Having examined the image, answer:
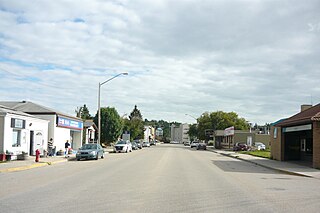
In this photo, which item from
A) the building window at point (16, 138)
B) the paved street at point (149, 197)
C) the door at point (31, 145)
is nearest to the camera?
the paved street at point (149, 197)

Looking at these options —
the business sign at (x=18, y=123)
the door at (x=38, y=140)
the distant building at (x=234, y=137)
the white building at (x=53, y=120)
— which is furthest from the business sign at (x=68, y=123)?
the distant building at (x=234, y=137)

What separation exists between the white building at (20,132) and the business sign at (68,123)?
274 centimetres

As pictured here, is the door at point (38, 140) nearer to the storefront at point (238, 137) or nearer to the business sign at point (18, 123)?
the business sign at point (18, 123)

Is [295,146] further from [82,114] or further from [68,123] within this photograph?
[82,114]

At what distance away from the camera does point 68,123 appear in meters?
41.8

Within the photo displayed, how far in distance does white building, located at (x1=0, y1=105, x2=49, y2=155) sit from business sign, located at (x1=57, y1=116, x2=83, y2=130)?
274 centimetres

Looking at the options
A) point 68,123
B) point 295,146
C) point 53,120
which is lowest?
point 295,146

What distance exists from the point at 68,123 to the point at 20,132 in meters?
11.6

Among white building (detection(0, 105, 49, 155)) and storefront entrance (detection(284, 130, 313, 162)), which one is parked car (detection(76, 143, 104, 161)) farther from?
storefront entrance (detection(284, 130, 313, 162))

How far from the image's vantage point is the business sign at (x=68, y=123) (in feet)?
128

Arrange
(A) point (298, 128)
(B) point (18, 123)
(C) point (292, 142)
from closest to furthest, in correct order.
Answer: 1. (B) point (18, 123)
2. (A) point (298, 128)
3. (C) point (292, 142)

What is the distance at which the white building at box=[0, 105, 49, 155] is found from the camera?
1071 inches

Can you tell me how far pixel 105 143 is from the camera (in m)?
71.0

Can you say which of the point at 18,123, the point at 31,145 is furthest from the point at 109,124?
the point at 18,123
